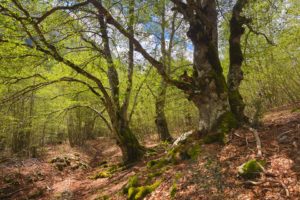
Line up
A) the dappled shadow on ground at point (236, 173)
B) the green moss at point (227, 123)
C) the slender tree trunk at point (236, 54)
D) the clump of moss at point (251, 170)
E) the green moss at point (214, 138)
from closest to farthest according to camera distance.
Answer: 1. the dappled shadow on ground at point (236, 173)
2. the clump of moss at point (251, 170)
3. the green moss at point (214, 138)
4. the green moss at point (227, 123)
5. the slender tree trunk at point (236, 54)

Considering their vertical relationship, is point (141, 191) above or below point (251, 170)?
below

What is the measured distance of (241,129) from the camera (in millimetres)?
6863

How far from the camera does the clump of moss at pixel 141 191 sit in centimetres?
567

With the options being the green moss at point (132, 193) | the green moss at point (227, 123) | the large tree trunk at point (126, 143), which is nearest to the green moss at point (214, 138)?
the green moss at point (227, 123)

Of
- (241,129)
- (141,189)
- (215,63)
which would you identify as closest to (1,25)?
(141,189)

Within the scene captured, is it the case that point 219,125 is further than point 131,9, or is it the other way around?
point 131,9

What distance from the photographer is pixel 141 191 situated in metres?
5.80

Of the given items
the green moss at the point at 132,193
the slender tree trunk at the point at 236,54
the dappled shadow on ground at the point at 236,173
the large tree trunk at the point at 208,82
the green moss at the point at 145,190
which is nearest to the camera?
the dappled shadow on ground at the point at 236,173

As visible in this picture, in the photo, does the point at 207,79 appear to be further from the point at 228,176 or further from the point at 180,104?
the point at 180,104

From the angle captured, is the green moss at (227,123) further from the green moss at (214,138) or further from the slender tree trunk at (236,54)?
the slender tree trunk at (236,54)

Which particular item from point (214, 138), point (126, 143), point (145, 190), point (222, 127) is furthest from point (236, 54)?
point (126, 143)

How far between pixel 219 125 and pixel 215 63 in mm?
1947

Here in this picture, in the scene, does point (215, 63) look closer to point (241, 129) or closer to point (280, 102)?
point (241, 129)

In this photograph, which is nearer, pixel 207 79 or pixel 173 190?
pixel 173 190
